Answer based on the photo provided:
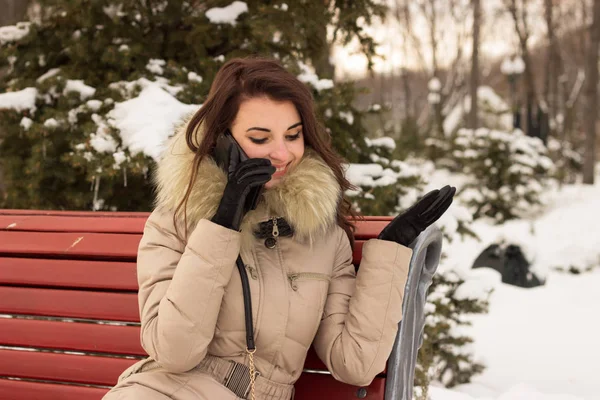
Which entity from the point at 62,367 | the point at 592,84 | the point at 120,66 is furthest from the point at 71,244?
the point at 592,84

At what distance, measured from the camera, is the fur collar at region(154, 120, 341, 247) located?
2041 millimetres

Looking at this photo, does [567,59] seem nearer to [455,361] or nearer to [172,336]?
[455,361]

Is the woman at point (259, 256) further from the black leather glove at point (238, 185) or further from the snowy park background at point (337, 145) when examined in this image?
the snowy park background at point (337, 145)

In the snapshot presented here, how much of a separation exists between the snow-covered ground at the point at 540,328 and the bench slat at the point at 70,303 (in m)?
2.23

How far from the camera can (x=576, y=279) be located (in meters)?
8.75

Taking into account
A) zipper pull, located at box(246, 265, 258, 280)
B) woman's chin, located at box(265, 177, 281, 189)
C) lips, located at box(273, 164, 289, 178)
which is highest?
lips, located at box(273, 164, 289, 178)

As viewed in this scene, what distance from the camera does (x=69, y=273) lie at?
2.63 m

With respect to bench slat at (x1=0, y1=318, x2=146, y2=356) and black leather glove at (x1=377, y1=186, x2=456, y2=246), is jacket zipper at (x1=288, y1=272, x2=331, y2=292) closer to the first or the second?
black leather glove at (x1=377, y1=186, x2=456, y2=246)

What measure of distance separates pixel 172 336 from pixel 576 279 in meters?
8.07

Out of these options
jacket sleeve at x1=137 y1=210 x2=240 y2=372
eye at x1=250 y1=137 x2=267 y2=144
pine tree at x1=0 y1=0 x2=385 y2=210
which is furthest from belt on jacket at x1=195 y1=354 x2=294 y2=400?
pine tree at x1=0 y1=0 x2=385 y2=210

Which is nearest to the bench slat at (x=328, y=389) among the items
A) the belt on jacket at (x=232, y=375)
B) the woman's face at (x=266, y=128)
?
the belt on jacket at (x=232, y=375)

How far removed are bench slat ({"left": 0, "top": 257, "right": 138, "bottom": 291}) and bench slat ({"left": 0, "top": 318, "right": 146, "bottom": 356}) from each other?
0.53ft

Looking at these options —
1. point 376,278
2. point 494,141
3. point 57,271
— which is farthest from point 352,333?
point 494,141

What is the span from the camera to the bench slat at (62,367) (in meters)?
2.56
